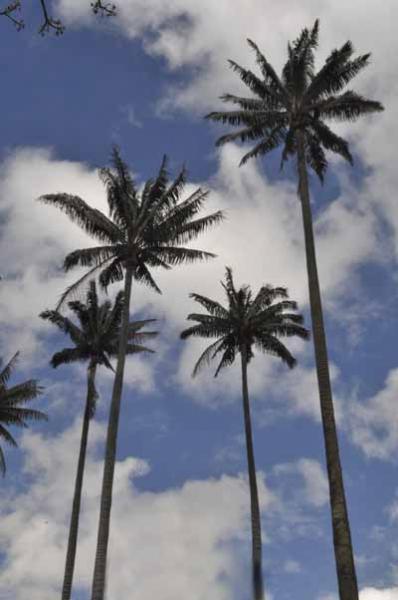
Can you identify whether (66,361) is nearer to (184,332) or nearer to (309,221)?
(184,332)

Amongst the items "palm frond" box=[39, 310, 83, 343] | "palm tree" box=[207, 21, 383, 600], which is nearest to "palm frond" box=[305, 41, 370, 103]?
"palm tree" box=[207, 21, 383, 600]

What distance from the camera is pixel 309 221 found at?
22344 millimetres

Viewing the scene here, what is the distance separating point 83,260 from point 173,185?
16.0ft

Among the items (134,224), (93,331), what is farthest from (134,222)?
(93,331)

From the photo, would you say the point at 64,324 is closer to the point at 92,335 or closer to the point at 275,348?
the point at 92,335

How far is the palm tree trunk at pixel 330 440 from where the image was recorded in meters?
15.1

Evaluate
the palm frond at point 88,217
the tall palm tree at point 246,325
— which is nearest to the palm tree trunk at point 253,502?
the tall palm tree at point 246,325

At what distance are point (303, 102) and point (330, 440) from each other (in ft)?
43.2

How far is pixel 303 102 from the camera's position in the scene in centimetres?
2408

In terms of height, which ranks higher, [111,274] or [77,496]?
[111,274]

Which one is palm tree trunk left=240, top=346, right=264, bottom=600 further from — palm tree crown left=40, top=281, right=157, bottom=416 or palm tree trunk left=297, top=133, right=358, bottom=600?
palm tree trunk left=297, top=133, right=358, bottom=600

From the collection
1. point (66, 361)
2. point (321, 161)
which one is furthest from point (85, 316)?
point (321, 161)

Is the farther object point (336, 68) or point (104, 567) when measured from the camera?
point (336, 68)

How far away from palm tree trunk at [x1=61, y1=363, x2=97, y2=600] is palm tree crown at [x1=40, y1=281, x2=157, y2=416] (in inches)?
12.3
